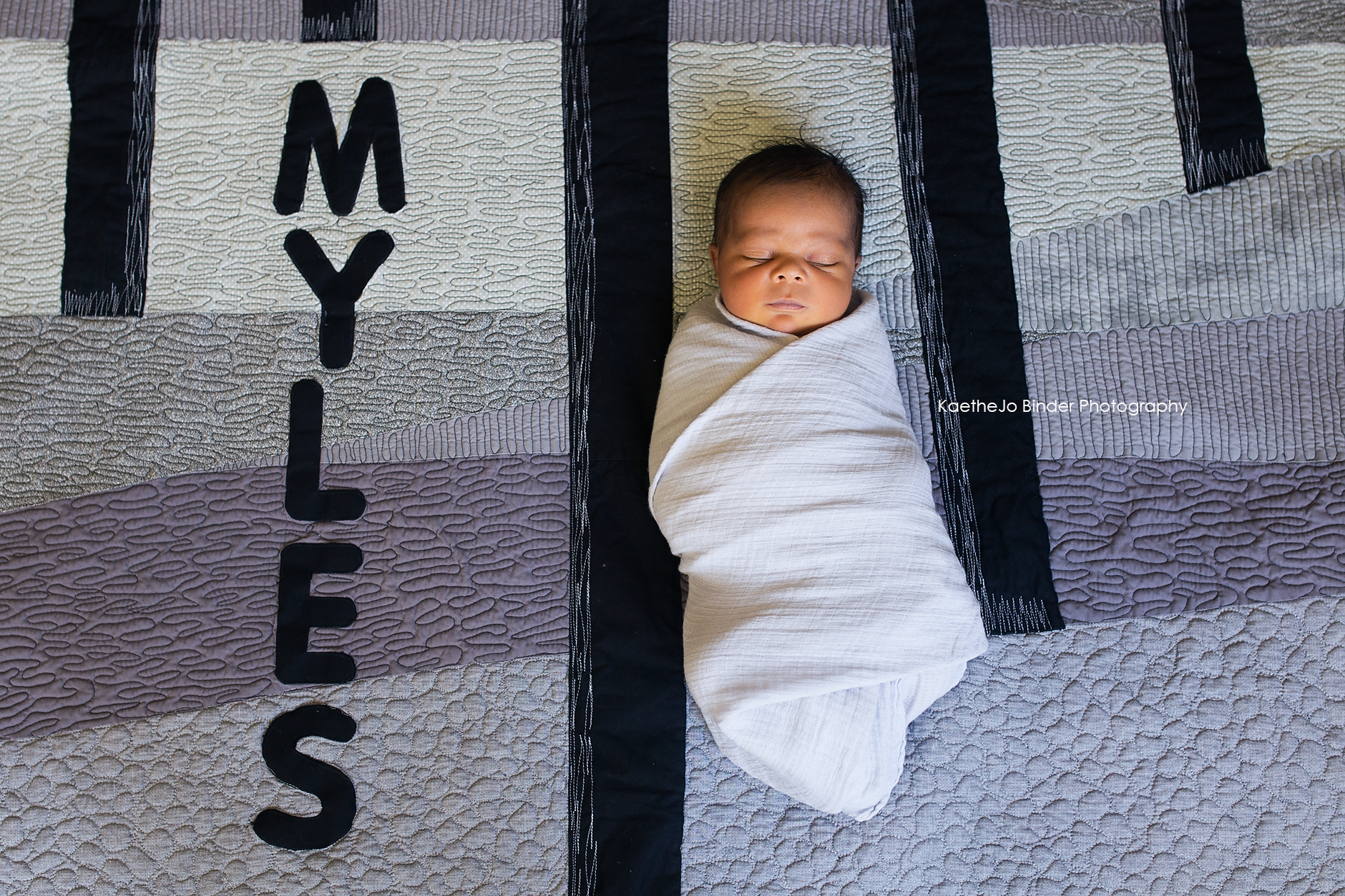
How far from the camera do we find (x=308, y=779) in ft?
2.88

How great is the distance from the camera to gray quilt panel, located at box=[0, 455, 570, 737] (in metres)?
0.90

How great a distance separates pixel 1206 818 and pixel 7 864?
49.4 inches

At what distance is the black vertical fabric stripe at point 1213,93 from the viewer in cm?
98

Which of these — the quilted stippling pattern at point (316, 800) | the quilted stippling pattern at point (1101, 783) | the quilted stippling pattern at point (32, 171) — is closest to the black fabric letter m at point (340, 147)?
the quilted stippling pattern at point (32, 171)

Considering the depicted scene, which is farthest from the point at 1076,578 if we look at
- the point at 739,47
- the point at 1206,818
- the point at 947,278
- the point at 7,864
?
the point at 7,864

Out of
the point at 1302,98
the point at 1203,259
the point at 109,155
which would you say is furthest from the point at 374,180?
the point at 1302,98

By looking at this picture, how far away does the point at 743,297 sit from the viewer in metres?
0.88

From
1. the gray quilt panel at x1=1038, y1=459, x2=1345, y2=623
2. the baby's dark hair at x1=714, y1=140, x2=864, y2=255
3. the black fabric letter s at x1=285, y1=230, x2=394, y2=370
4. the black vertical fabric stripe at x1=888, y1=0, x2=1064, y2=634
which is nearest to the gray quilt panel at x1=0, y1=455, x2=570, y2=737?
the black fabric letter s at x1=285, y1=230, x2=394, y2=370

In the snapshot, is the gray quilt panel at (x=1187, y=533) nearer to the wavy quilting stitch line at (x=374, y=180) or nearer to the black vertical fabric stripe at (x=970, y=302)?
the black vertical fabric stripe at (x=970, y=302)

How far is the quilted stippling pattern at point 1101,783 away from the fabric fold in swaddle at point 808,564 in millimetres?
58

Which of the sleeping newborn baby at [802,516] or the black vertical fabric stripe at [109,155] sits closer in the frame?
the sleeping newborn baby at [802,516]

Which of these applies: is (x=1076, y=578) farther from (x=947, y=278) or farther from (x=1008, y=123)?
(x=1008, y=123)

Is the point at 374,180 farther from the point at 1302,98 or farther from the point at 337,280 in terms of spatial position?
the point at 1302,98

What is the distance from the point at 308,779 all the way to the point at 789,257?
0.75 meters
